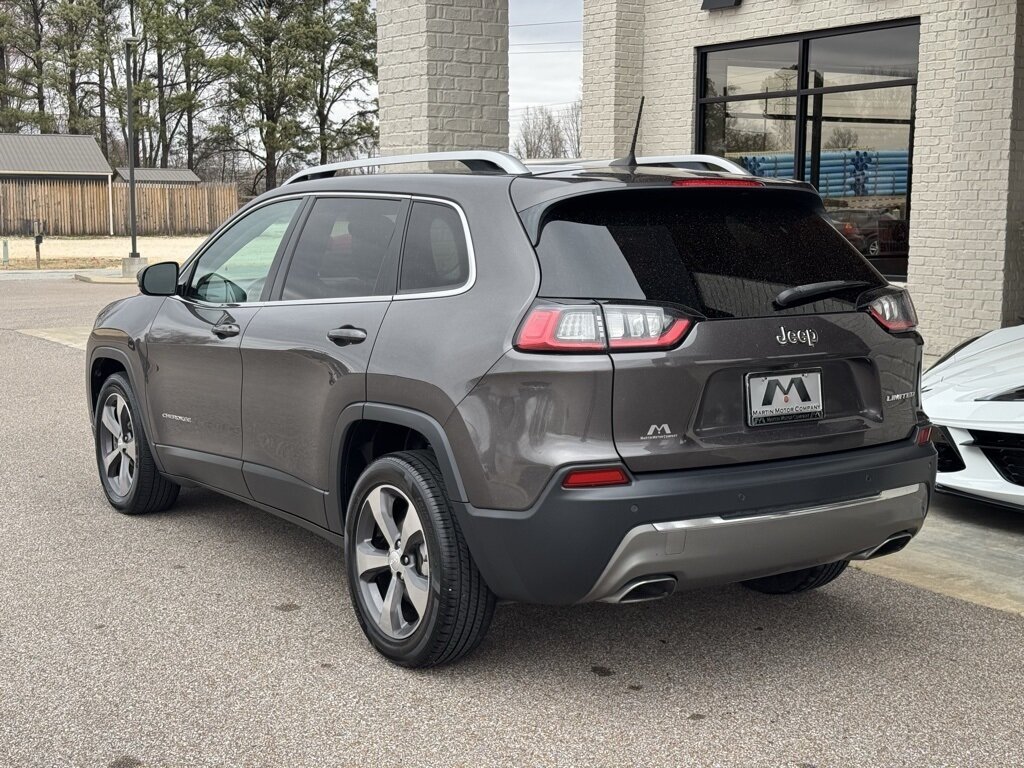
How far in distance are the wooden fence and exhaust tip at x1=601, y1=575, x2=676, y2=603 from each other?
48.8 meters

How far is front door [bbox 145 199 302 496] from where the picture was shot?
208 inches

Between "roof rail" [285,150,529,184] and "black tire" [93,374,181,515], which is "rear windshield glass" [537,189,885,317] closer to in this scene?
"roof rail" [285,150,529,184]

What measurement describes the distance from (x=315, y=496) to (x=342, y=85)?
55654 millimetres

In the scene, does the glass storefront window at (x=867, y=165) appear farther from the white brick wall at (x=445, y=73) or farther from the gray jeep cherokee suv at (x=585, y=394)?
the gray jeep cherokee suv at (x=585, y=394)

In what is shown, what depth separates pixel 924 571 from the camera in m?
5.44

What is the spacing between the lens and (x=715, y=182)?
13.5 feet

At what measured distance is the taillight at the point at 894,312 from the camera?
4191 mm

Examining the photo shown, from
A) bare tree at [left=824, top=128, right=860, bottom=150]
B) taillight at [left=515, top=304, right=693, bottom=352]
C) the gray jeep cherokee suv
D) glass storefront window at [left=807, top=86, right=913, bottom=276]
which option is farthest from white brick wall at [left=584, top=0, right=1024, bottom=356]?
taillight at [left=515, top=304, right=693, bottom=352]

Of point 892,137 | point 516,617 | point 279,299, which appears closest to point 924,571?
point 516,617

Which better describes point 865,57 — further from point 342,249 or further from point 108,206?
point 108,206

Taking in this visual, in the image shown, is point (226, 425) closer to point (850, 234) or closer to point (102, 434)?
point (102, 434)

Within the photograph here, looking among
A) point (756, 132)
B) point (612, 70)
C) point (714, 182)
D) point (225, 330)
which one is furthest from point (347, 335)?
point (612, 70)

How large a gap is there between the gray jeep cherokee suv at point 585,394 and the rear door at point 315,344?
0.05 feet

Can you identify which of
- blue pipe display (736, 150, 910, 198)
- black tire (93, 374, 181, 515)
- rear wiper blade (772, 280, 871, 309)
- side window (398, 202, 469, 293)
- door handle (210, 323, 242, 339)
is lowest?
black tire (93, 374, 181, 515)
